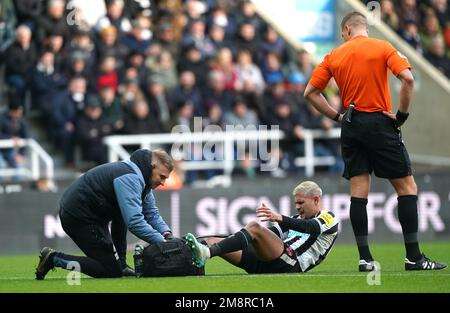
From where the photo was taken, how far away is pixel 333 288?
10281mm

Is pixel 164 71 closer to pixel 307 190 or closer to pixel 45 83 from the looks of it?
pixel 45 83

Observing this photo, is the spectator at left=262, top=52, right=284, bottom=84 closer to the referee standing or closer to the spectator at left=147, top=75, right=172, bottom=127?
the spectator at left=147, top=75, right=172, bottom=127

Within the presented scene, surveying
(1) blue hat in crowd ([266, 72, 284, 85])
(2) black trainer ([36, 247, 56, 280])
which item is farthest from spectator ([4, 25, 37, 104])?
(2) black trainer ([36, 247, 56, 280])

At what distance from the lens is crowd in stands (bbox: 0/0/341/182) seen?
20703 millimetres

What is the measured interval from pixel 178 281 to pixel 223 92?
38.3ft

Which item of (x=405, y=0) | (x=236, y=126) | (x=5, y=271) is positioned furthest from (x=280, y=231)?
(x=405, y=0)

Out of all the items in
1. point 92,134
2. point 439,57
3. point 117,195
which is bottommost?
point 117,195

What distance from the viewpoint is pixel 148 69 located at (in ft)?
71.8

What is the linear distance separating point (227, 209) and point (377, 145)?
29.9 ft

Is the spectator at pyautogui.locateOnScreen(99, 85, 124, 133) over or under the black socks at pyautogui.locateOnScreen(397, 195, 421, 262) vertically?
over

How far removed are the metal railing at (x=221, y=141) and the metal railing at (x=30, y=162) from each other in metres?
1.05

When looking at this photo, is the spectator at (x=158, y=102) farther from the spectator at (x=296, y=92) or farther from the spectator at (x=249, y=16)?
the spectator at (x=249, y=16)

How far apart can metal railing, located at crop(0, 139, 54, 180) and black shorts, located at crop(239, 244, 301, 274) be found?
8749mm

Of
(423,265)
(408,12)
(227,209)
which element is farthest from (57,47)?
(423,265)
